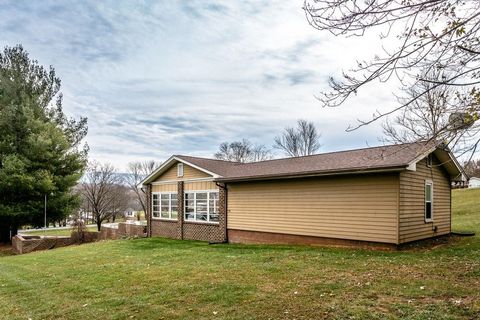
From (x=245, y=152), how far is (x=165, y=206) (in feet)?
90.6

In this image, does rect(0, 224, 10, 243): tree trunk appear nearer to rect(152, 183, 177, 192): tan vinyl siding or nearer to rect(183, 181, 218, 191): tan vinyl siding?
rect(152, 183, 177, 192): tan vinyl siding

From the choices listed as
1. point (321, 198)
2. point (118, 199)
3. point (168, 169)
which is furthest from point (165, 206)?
point (118, 199)

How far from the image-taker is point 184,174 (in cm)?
1730

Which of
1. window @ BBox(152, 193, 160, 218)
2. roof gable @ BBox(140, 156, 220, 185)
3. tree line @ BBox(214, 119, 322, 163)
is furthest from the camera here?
tree line @ BBox(214, 119, 322, 163)

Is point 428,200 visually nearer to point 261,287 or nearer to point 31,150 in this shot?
point 261,287

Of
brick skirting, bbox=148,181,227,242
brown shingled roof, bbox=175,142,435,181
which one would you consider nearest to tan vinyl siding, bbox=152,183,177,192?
brick skirting, bbox=148,181,227,242

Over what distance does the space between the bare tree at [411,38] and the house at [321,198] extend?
3.42 m

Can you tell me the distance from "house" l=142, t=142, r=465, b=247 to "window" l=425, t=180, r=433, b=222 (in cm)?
3

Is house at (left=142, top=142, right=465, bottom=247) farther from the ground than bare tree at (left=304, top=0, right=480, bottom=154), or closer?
closer

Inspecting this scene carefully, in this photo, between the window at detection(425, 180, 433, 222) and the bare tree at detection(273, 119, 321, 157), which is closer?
the window at detection(425, 180, 433, 222)

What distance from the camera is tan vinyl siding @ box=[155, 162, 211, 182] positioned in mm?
16469

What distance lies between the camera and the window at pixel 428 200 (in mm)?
11844

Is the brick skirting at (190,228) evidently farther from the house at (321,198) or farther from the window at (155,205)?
the window at (155,205)

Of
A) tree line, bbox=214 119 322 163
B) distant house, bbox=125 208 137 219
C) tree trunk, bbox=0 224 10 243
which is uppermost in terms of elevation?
tree line, bbox=214 119 322 163
